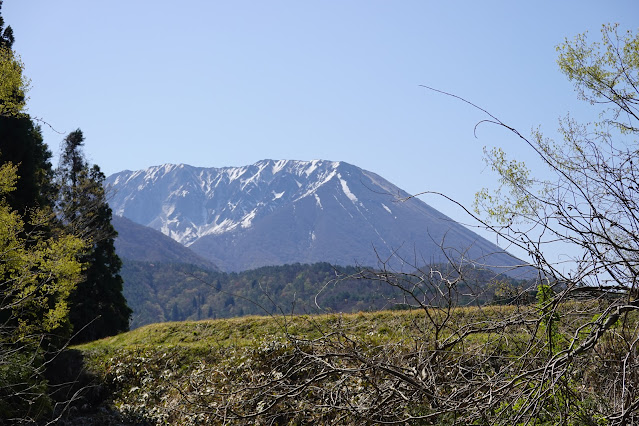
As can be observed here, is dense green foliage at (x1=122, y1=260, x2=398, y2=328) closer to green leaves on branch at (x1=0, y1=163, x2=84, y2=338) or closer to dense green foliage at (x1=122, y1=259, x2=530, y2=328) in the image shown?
dense green foliage at (x1=122, y1=259, x2=530, y2=328)

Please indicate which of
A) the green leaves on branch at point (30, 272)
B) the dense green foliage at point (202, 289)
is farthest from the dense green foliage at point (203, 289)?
the green leaves on branch at point (30, 272)

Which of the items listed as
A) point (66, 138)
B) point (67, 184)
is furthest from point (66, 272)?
point (66, 138)

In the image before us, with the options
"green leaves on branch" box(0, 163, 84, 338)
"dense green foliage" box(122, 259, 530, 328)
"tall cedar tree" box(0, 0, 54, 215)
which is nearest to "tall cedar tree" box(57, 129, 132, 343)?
"tall cedar tree" box(0, 0, 54, 215)

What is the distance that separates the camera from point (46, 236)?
17281mm

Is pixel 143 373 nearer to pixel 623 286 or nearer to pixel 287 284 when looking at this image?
pixel 623 286

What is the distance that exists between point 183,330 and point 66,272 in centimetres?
477

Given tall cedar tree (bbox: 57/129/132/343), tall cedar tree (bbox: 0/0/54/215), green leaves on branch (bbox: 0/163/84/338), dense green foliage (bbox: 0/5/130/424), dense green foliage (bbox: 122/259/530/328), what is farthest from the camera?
dense green foliage (bbox: 122/259/530/328)

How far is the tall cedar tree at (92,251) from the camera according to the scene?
23.9 m

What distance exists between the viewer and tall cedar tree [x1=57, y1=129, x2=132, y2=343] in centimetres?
2394

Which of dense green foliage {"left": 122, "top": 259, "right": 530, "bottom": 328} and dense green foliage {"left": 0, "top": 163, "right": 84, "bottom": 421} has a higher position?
dense green foliage {"left": 0, "top": 163, "right": 84, "bottom": 421}

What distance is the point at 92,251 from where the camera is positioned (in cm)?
2509

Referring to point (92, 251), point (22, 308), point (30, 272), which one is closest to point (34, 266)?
point (22, 308)

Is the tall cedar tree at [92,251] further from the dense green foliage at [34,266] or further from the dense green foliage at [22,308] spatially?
the dense green foliage at [22,308]

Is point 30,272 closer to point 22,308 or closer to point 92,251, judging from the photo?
point 22,308
